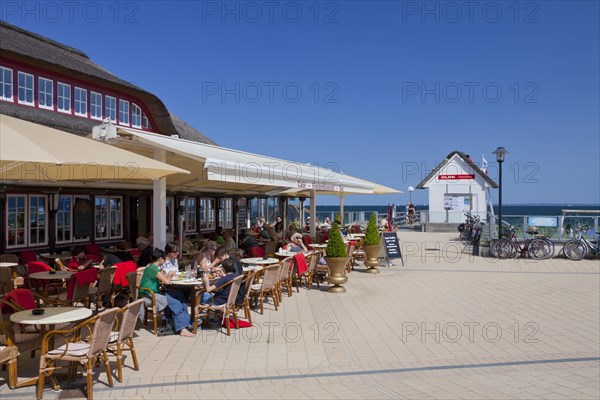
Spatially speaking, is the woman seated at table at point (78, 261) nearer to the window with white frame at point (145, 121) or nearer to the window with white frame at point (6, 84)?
the window with white frame at point (6, 84)

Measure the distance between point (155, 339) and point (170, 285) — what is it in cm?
86

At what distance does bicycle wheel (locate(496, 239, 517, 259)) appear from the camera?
18.7 meters

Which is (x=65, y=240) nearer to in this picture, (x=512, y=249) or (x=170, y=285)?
(x=170, y=285)

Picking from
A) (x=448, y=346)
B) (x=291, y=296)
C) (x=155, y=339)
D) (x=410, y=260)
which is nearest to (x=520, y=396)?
(x=448, y=346)

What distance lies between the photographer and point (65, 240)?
14664 mm

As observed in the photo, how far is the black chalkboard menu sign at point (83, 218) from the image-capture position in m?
15.0

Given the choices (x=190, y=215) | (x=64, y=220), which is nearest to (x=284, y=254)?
(x=64, y=220)

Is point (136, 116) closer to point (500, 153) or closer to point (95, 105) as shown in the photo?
point (95, 105)

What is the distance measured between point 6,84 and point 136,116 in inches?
227

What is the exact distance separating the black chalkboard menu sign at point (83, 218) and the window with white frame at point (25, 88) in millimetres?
3254

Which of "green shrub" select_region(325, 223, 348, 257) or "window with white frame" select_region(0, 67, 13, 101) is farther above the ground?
"window with white frame" select_region(0, 67, 13, 101)

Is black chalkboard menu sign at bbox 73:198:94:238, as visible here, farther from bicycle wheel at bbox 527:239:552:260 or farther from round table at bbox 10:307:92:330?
bicycle wheel at bbox 527:239:552:260

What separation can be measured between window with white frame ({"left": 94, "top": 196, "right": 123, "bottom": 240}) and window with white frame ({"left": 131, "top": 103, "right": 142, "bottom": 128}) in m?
4.30

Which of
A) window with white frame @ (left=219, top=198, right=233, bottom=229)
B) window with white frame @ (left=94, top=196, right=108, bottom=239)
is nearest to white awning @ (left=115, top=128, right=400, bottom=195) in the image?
window with white frame @ (left=94, top=196, right=108, bottom=239)
